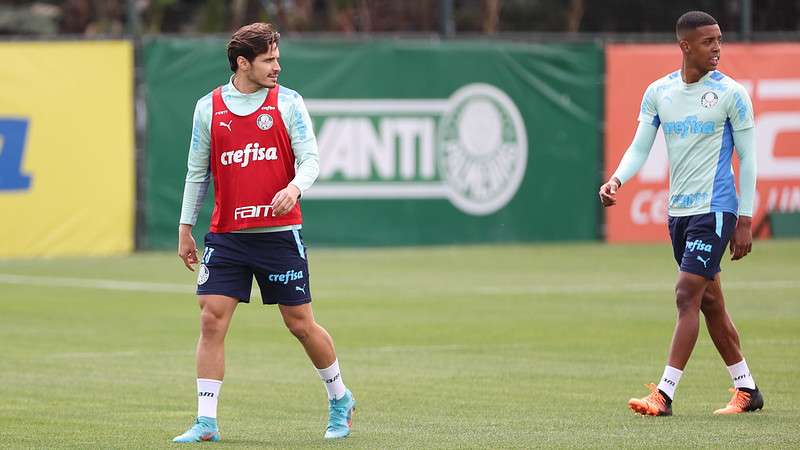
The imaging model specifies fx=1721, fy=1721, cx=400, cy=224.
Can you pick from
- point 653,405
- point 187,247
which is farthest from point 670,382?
point 187,247

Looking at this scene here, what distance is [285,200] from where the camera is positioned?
8.33 meters

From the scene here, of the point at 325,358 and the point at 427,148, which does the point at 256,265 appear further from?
the point at 427,148

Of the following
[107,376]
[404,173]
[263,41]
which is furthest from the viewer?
[404,173]

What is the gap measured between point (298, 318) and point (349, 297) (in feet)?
30.5

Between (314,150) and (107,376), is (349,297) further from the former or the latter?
(314,150)

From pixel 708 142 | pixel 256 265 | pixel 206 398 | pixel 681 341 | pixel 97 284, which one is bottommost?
pixel 97 284

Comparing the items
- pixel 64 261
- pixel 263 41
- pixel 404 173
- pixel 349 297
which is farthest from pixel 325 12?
pixel 263 41

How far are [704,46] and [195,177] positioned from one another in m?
2.92

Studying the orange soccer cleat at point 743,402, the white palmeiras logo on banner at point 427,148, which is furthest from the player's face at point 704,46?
the white palmeiras logo on banner at point 427,148

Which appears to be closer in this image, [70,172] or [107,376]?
[107,376]

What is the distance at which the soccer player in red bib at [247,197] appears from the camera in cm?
858

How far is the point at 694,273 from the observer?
31.1 feet

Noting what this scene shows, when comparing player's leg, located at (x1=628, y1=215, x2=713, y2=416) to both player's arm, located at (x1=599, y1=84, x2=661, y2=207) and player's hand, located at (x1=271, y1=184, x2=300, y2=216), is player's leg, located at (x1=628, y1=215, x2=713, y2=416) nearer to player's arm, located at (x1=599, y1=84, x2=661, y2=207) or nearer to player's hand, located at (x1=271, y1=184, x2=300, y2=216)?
player's arm, located at (x1=599, y1=84, x2=661, y2=207)

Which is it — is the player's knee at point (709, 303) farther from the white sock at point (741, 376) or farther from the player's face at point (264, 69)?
the player's face at point (264, 69)
